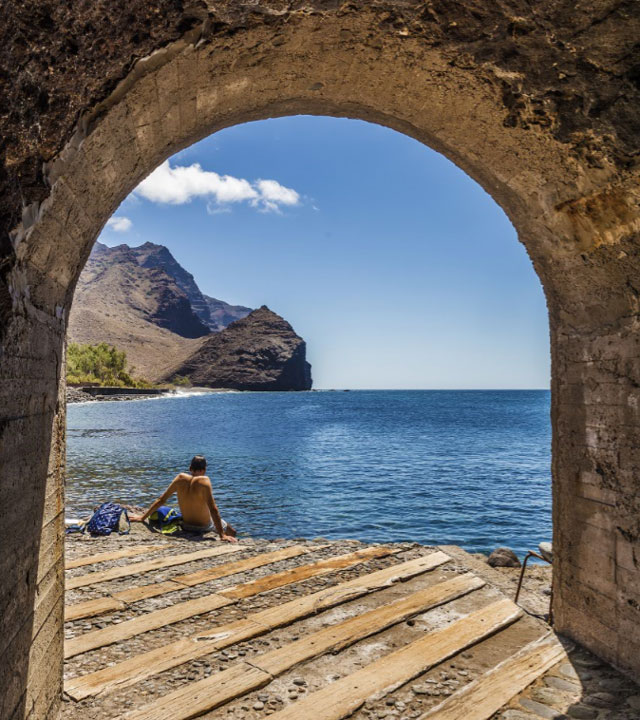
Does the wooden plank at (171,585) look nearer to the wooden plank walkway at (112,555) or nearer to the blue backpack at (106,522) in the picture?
the wooden plank walkway at (112,555)

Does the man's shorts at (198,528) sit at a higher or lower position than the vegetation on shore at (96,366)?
lower

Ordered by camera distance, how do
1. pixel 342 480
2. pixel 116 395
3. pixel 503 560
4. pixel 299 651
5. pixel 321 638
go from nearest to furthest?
pixel 299 651 → pixel 321 638 → pixel 503 560 → pixel 342 480 → pixel 116 395

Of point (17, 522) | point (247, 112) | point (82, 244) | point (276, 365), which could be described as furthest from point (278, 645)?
point (276, 365)

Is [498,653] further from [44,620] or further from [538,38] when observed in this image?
[538,38]

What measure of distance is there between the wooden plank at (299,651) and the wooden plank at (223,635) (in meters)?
0.27

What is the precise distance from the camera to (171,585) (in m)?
4.56

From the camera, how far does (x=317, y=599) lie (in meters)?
Answer: 4.25

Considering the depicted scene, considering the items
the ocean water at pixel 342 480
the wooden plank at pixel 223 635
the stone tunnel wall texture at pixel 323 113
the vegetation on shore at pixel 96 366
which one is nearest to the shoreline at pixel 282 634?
the wooden plank at pixel 223 635

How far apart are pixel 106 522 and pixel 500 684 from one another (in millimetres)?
5946

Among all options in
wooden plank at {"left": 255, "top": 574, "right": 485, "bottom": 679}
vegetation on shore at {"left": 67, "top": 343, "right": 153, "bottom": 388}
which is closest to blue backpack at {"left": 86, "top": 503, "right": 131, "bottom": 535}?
wooden plank at {"left": 255, "top": 574, "right": 485, "bottom": 679}

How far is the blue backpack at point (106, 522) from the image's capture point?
24.1ft

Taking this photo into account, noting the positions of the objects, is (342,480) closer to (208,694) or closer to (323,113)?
(208,694)

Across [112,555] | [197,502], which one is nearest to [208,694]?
[112,555]

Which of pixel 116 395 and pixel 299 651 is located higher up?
pixel 299 651
